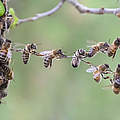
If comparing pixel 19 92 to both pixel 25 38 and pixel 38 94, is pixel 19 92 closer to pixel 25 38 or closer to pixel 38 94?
pixel 38 94

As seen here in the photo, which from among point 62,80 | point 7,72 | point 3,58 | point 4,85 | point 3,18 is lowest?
point 62,80

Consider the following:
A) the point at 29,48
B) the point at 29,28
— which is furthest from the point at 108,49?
the point at 29,28

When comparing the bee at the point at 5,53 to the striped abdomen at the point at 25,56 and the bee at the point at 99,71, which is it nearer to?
the striped abdomen at the point at 25,56

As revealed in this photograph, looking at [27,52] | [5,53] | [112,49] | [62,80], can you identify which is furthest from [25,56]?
[62,80]

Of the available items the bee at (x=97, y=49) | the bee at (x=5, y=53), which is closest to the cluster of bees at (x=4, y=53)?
the bee at (x=5, y=53)

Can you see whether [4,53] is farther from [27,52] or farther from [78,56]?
[78,56]

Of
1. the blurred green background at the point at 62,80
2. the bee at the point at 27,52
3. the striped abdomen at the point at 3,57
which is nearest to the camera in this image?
the striped abdomen at the point at 3,57

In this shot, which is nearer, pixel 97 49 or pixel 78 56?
pixel 78 56
